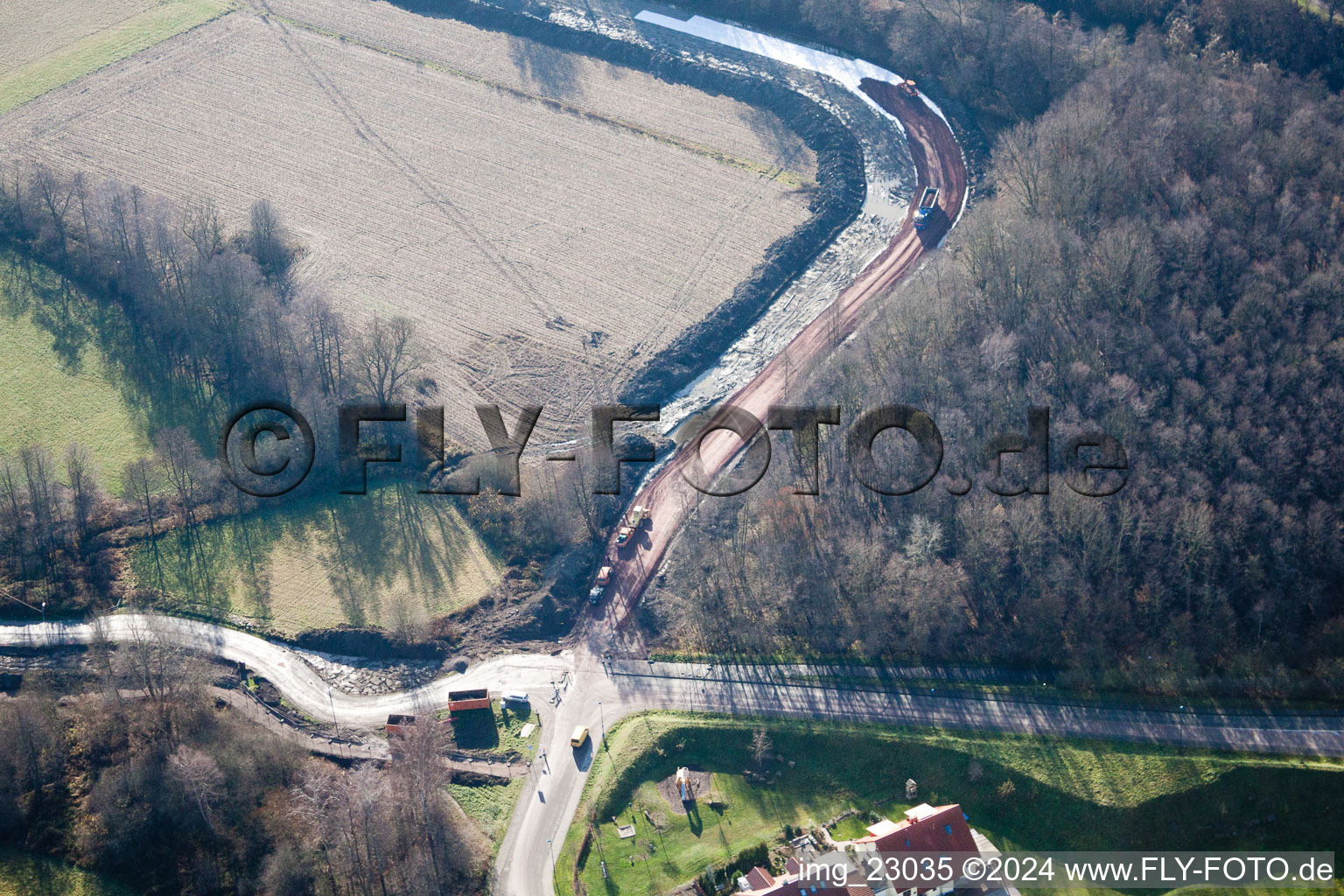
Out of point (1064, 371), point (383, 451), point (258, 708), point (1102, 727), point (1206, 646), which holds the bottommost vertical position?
point (258, 708)

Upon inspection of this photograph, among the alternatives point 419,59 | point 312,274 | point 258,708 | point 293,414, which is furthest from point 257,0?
point 258,708

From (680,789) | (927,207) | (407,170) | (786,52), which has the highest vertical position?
(786,52)

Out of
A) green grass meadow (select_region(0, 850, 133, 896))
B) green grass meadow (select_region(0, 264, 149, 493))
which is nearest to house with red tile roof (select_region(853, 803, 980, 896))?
green grass meadow (select_region(0, 850, 133, 896))

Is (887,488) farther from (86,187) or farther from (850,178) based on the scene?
(86,187)

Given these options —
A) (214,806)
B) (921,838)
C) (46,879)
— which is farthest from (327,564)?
(921,838)

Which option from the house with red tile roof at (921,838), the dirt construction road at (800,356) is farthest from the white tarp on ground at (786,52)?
the house with red tile roof at (921,838)

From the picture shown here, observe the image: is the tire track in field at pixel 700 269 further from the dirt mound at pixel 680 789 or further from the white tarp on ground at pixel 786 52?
the dirt mound at pixel 680 789

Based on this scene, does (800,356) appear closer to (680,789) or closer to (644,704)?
(644,704)

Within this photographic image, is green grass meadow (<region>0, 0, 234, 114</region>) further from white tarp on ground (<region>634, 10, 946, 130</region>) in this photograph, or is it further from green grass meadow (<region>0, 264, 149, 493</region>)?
white tarp on ground (<region>634, 10, 946, 130</region>)
